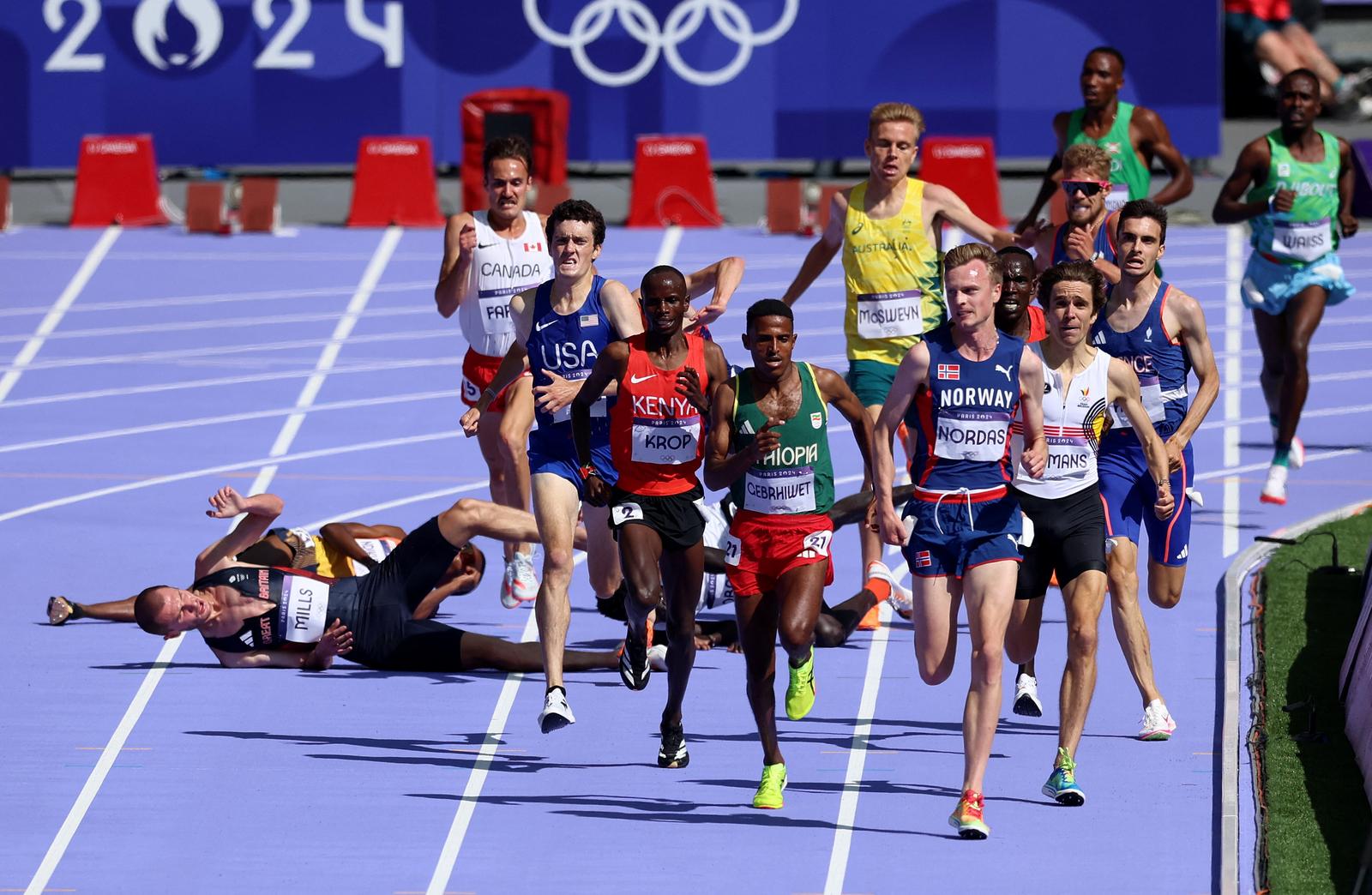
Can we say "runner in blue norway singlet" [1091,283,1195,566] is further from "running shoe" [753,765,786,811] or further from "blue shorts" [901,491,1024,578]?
"running shoe" [753,765,786,811]

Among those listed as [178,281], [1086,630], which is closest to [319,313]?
[178,281]

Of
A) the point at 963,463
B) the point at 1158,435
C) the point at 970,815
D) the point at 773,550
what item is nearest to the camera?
the point at 970,815

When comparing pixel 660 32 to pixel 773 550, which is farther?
pixel 660 32

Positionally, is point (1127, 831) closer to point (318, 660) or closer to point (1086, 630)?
point (1086, 630)

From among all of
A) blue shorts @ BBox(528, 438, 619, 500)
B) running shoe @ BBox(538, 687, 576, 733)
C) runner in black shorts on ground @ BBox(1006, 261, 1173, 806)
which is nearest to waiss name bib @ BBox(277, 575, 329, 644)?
blue shorts @ BBox(528, 438, 619, 500)

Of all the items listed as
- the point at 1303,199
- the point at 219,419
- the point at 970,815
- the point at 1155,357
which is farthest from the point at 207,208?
the point at 970,815

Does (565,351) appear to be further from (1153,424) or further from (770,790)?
(1153,424)

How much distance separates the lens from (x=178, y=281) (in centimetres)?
1983

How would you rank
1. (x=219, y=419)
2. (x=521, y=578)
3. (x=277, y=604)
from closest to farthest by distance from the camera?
(x=277, y=604)
(x=521, y=578)
(x=219, y=419)

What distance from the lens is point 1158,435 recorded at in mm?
9734

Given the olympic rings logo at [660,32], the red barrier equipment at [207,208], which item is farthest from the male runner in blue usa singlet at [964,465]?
the red barrier equipment at [207,208]

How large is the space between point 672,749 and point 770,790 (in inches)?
25.2

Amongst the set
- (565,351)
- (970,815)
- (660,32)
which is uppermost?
(660,32)

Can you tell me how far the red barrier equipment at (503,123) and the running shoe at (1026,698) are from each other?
11388 mm
